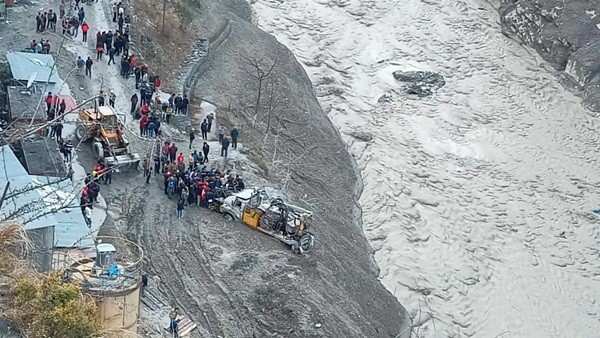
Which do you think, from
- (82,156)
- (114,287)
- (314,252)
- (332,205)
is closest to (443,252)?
(332,205)

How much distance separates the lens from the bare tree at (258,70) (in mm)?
43981

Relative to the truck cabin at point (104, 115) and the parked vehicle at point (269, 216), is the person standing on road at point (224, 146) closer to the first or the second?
the parked vehicle at point (269, 216)

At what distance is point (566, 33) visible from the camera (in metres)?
57.8

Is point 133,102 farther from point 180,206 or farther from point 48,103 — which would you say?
point 180,206

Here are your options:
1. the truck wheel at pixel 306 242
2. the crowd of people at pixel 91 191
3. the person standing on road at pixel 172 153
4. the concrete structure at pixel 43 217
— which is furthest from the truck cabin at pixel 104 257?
the person standing on road at pixel 172 153

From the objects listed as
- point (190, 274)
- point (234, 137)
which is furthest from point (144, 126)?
point (190, 274)

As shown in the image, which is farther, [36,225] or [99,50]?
[99,50]

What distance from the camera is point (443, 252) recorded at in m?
37.5

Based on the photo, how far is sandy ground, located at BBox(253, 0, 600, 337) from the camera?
35.4 m

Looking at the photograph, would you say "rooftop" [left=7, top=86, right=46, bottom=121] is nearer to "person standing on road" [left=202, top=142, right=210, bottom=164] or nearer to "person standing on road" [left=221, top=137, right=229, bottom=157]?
"person standing on road" [left=202, top=142, right=210, bottom=164]

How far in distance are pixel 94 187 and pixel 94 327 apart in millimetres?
13099

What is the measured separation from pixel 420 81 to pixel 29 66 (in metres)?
25.9

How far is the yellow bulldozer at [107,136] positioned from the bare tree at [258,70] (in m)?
11.7

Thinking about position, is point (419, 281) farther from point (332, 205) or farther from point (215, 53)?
point (215, 53)
